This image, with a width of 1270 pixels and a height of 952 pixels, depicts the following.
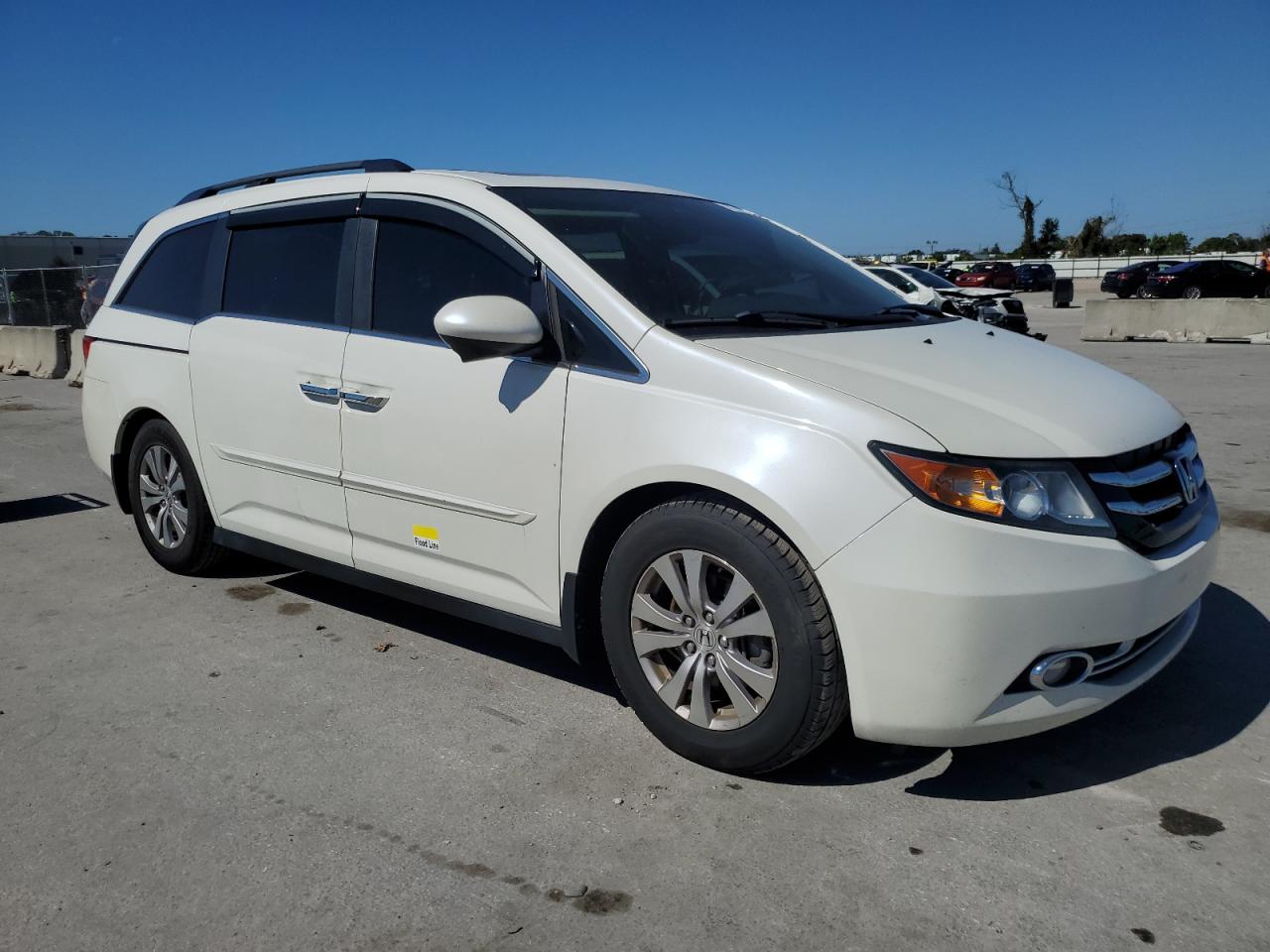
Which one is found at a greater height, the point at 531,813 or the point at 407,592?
the point at 407,592

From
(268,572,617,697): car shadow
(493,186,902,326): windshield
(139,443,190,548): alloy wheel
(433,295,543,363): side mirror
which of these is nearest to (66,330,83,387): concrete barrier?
(139,443,190,548): alloy wheel

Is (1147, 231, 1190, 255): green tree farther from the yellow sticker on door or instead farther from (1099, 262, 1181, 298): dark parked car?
the yellow sticker on door

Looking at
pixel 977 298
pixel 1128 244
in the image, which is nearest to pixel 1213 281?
pixel 977 298

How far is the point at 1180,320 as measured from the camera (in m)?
19.4

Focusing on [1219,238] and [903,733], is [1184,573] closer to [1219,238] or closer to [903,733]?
[903,733]

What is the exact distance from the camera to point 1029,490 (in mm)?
2588

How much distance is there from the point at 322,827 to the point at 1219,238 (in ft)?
256

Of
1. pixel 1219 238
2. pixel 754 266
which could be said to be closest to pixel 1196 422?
pixel 754 266

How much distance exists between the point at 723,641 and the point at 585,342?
994 millimetres

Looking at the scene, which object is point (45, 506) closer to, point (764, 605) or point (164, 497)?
point (164, 497)

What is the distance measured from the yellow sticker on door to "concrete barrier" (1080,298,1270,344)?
62.4 ft

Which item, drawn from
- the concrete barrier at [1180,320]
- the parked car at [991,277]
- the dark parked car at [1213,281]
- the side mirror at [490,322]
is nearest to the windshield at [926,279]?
the concrete barrier at [1180,320]

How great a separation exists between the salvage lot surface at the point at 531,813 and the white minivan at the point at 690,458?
0.28 meters

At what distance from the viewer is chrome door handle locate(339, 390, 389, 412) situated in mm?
3594
